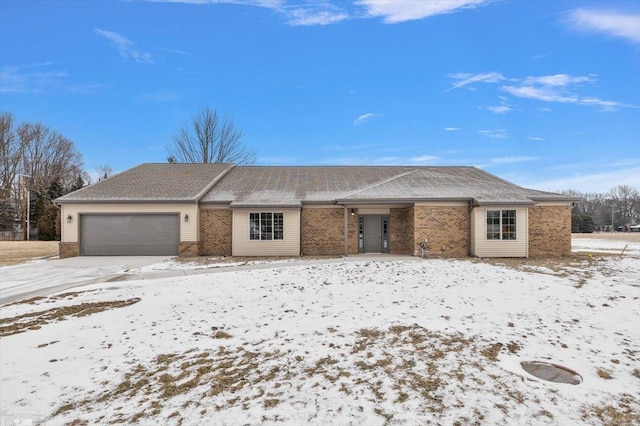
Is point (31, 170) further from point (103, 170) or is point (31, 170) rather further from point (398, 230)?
point (398, 230)

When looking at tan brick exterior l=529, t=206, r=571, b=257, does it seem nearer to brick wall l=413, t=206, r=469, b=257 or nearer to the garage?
brick wall l=413, t=206, r=469, b=257

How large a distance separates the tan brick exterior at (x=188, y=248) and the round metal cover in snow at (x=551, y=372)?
14266 millimetres

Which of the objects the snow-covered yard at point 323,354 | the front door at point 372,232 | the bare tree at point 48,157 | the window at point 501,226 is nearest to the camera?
the snow-covered yard at point 323,354

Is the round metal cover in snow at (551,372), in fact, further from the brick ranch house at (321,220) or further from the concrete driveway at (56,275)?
the brick ranch house at (321,220)

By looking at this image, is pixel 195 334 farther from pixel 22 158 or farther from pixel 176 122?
pixel 22 158

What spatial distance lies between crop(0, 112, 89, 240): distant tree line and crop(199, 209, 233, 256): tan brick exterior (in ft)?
A: 99.9

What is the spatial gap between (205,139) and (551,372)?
34460 millimetres

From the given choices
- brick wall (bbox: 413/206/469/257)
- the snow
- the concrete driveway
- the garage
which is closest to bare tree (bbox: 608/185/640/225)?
the snow

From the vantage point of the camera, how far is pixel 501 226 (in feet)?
47.0

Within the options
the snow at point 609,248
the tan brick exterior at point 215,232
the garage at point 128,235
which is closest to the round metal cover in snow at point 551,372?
the tan brick exterior at point 215,232

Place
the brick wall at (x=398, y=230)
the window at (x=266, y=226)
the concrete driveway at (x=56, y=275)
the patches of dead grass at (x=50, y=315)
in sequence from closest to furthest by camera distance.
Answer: the patches of dead grass at (x=50, y=315), the concrete driveway at (x=56, y=275), the window at (x=266, y=226), the brick wall at (x=398, y=230)

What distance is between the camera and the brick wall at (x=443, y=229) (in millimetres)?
14375

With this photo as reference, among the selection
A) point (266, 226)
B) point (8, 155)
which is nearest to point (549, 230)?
point (266, 226)

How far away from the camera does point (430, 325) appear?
521 cm
